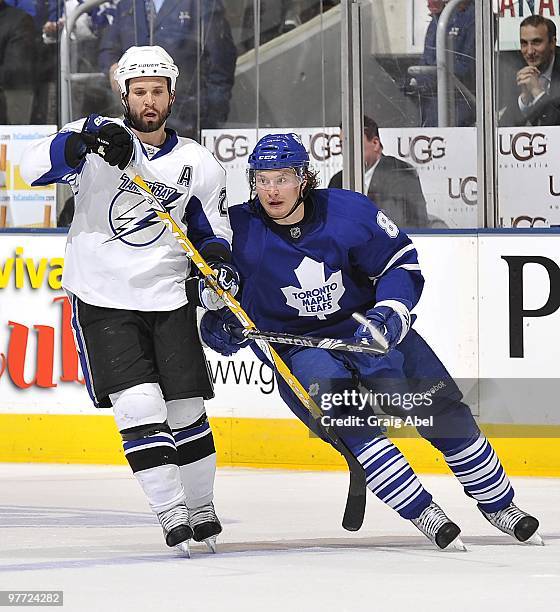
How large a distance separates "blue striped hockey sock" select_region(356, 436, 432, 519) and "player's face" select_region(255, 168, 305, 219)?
0.58m

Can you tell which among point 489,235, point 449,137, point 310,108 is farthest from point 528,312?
point 310,108

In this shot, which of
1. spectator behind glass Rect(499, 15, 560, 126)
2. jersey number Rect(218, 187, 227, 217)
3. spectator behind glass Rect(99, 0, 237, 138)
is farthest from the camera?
spectator behind glass Rect(99, 0, 237, 138)

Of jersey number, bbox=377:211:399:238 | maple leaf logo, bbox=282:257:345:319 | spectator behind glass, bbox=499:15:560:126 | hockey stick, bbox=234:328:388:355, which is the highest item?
spectator behind glass, bbox=499:15:560:126

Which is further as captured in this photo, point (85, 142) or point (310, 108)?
point (310, 108)

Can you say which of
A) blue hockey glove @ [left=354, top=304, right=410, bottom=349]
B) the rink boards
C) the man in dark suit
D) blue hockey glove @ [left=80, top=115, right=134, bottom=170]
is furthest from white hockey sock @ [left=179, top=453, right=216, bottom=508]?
the man in dark suit

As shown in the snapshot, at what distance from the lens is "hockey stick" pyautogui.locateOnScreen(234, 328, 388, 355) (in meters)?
3.81

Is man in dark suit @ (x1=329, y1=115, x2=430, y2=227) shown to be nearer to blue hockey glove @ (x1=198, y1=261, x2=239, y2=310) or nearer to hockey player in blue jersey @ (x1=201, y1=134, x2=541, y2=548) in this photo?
hockey player in blue jersey @ (x1=201, y1=134, x2=541, y2=548)

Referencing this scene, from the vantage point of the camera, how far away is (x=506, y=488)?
4012 millimetres

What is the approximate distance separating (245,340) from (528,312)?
6.01 ft

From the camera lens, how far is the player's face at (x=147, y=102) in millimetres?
3930

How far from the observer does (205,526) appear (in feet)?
12.8

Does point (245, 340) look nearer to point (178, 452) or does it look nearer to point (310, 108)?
point (178, 452)

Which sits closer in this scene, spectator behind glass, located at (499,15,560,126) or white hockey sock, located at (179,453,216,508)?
white hockey sock, located at (179,453,216,508)

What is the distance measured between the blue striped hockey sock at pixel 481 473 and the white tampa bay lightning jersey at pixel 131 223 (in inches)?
29.2
